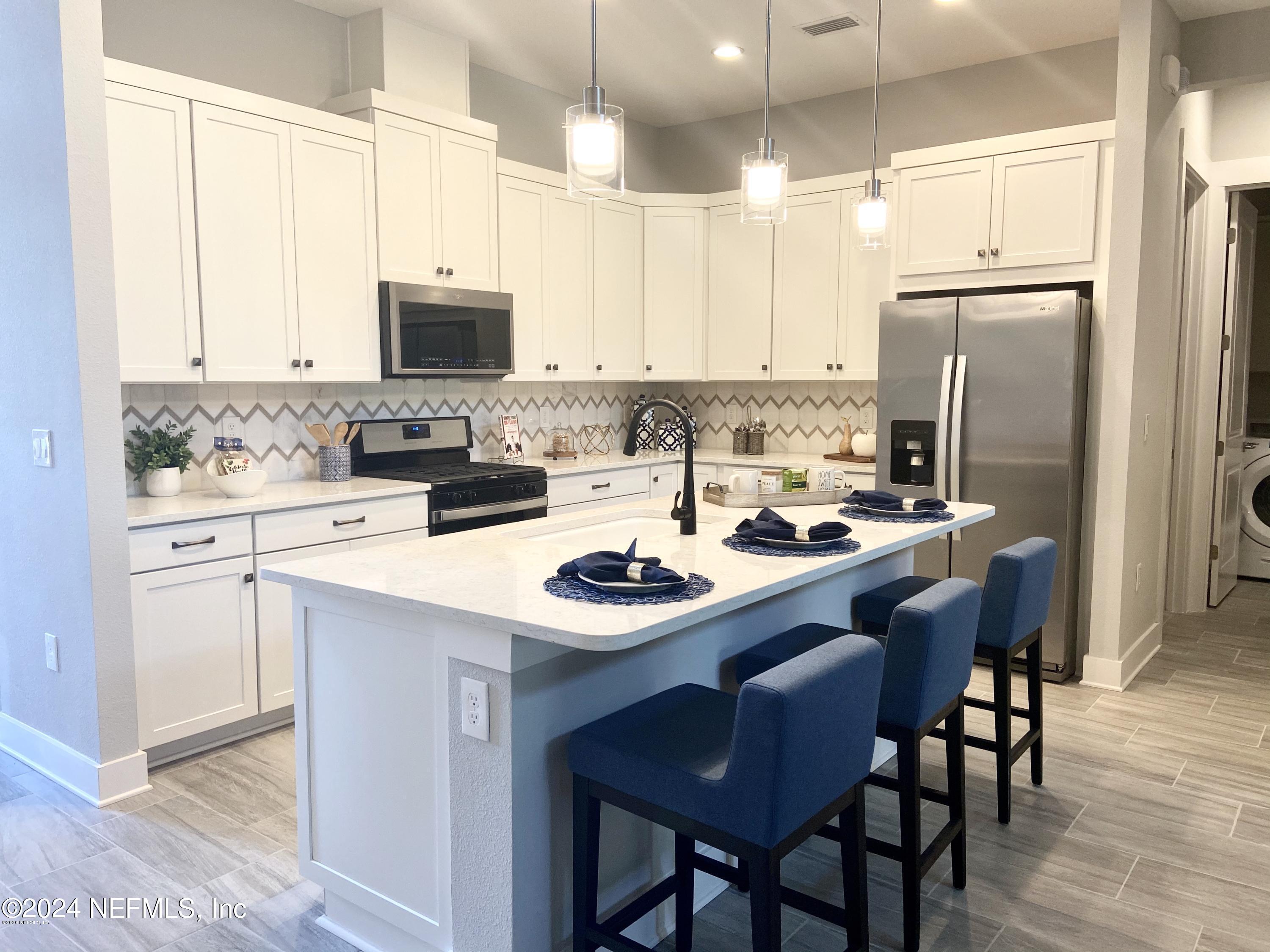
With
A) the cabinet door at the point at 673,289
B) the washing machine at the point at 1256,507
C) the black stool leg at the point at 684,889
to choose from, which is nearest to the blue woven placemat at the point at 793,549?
the black stool leg at the point at 684,889

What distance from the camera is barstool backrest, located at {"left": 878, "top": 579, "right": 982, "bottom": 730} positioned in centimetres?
212

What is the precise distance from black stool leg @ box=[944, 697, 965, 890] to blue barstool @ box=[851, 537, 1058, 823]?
31cm

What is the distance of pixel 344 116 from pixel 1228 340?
5.02 m

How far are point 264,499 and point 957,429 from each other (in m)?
3.02

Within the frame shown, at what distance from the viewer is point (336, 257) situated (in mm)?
3871

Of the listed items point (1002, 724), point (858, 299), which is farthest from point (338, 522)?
point (858, 299)

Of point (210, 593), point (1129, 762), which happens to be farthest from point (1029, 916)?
point (210, 593)

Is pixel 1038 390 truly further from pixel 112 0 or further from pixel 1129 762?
pixel 112 0

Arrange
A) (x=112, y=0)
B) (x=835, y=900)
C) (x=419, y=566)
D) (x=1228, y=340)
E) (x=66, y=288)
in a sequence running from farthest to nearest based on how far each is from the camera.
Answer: (x=1228, y=340) < (x=112, y=0) < (x=66, y=288) < (x=835, y=900) < (x=419, y=566)

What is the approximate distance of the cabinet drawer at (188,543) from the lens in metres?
3.05

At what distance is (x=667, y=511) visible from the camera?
3.15 metres

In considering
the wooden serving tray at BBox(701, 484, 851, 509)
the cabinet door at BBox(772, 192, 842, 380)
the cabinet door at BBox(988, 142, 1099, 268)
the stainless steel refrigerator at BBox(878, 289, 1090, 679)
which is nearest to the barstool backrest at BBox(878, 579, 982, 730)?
the wooden serving tray at BBox(701, 484, 851, 509)

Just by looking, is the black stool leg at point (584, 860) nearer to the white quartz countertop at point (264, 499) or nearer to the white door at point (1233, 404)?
the white quartz countertop at point (264, 499)

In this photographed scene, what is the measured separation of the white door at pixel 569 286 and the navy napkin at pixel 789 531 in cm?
270
